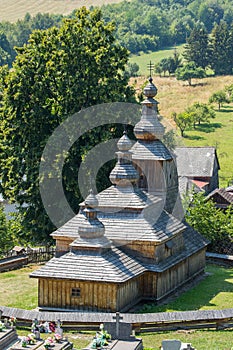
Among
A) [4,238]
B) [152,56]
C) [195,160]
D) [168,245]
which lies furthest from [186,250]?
[152,56]

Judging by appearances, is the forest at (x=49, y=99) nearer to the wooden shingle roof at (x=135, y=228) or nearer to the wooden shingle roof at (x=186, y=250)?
the wooden shingle roof at (x=186, y=250)

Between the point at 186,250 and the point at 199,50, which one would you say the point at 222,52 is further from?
the point at 186,250

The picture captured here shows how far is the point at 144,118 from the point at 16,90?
10.8m

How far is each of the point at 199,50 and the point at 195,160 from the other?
Answer: 190ft

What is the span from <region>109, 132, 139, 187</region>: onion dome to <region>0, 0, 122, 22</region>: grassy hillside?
148m

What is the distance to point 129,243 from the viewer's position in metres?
35.8

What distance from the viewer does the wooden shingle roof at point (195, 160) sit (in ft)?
244

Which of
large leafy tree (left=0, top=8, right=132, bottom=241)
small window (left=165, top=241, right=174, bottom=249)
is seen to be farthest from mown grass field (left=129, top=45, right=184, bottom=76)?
small window (left=165, top=241, right=174, bottom=249)

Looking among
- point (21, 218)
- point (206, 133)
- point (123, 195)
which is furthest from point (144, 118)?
point (206, 133)

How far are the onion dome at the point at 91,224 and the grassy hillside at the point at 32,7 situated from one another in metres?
153

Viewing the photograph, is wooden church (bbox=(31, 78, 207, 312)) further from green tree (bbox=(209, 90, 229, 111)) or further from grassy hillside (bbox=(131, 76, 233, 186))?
green tree (bbox=(209, 90, 229, 111))

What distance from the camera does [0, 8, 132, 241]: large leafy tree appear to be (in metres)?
47.4

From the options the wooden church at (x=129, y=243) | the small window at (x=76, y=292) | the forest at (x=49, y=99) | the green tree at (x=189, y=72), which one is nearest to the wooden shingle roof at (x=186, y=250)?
the wooden church at (x=129, y=243)

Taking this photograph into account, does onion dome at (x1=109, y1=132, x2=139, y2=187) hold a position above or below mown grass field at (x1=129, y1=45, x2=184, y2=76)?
below
